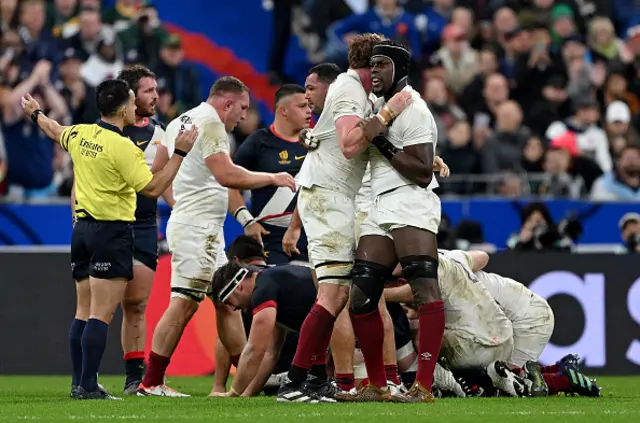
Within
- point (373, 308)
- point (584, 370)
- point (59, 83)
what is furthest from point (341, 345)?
point (59, 83)

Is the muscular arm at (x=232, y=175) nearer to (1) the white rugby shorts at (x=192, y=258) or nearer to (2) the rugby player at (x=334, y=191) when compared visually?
(1) the white rugby shorts at (x=192, y=258)

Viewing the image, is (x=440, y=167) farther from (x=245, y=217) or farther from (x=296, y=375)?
(x=245, y=217)

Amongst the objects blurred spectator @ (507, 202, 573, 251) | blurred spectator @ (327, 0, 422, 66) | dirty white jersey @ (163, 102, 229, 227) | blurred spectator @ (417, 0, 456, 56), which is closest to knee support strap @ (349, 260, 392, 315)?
dirty white jersey @ (163, 102, 229, 227)

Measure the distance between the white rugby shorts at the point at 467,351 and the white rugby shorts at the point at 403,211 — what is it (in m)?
1.60

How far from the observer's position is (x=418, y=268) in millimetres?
8930

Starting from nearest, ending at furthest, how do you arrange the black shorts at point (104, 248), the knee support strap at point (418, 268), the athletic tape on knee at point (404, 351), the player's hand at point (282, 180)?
the knee support strap at point (418, 268) < the black shorts at point (104, 248) < the player's hand at point (282, 180) < the athletic tape on knee at point (404, 351)

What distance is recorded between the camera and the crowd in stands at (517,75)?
17.2 meters

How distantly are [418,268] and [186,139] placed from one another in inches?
80.4

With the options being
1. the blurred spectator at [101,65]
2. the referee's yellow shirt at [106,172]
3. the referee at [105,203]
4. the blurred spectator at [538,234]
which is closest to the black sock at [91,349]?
the referee at [105,203]

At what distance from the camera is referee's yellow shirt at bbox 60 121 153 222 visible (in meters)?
9.73

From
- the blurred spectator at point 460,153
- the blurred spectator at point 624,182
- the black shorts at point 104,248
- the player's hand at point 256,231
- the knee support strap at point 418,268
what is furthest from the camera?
the blurred spectator at point 460,153

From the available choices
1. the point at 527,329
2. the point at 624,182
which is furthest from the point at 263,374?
the point at 624,182

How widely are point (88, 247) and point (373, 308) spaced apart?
2.22 metres

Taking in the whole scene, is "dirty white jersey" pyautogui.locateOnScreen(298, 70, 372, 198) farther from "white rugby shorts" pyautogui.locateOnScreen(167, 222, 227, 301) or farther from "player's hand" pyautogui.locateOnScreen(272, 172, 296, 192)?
"white rugby shorts" pyautogui.locateOnScreen(167, 222, 227, 301)
